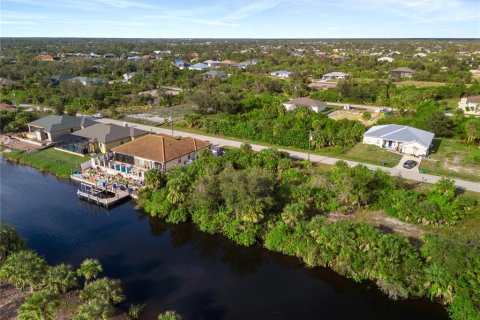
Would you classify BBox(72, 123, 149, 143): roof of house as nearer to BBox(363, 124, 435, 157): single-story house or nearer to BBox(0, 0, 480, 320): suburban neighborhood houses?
BBox(0, 0, 480, 320): suburban neighborhood houses

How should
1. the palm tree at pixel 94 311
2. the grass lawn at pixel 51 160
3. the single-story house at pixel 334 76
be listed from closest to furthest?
1. the palm tree at pixel 94 311
2. the grass lawn at pixel 51 160
3. the single-story house at pixel 334 76

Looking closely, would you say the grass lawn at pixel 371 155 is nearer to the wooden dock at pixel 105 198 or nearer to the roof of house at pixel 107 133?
the wooden dock at pixel 105 198

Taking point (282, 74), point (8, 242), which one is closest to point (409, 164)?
point (8, 242)

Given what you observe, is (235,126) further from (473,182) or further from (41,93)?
(41,93)

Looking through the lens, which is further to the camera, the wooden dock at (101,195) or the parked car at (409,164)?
the parked car at (409,164)

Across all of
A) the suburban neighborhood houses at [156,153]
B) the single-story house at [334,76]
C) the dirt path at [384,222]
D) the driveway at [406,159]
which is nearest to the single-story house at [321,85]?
the single-story house at [334,76]

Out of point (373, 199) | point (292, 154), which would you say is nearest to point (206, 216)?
point (373, 199)
